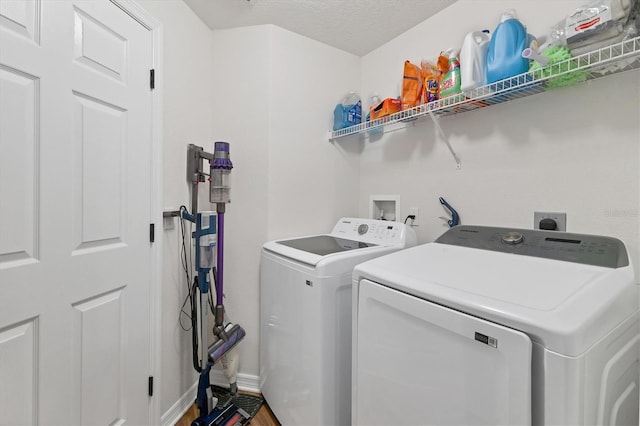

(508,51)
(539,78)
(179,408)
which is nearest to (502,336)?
(539,78)

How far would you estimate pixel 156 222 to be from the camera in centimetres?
152

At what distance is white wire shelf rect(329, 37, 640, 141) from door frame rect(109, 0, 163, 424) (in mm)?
1426

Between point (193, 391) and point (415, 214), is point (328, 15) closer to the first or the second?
point (415, 214)

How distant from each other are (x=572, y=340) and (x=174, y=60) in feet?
7.07

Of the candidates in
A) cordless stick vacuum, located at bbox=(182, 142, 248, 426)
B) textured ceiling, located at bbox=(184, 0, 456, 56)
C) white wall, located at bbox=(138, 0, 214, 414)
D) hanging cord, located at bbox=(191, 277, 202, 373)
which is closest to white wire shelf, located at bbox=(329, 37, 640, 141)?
textured ceiling, located at bbox=(184, 0, 456, 56)

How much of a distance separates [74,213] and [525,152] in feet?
7.00

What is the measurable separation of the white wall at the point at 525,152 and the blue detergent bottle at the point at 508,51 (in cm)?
22

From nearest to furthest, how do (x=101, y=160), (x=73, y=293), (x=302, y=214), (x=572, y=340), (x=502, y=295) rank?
1. (x=572, y=340)
2. (x=502, y=295)
3. (x=73, y=293)
4. (x=101, y=160)
5. (x=302, y=214)

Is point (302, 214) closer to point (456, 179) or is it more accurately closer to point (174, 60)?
point (456, 179)

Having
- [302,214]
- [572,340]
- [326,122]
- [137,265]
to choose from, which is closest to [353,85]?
[326,122]

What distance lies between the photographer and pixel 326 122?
2.17 m

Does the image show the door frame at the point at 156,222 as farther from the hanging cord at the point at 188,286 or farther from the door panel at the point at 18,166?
the door panel at the point at 18,166

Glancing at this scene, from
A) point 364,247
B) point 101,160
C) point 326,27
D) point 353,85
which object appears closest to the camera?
point 101,160

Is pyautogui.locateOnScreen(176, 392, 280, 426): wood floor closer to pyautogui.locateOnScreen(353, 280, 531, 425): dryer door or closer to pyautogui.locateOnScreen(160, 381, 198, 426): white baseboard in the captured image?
pyautogui.locateOnScreen(160, 381, 198, 426): white baseboard
